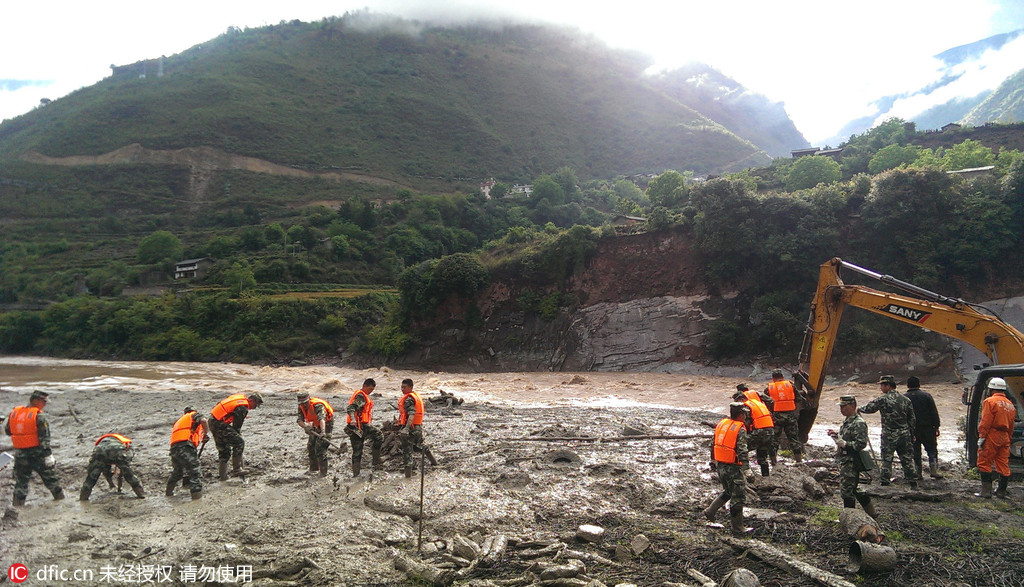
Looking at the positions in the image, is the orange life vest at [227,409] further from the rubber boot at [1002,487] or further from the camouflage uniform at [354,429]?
the rubber boot at [1002,487]

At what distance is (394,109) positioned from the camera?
402ft

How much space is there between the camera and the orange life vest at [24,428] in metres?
8.91

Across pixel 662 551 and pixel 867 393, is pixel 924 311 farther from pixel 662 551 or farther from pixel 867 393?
pixel 867 393

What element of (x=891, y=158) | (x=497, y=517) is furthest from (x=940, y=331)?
(x=891, y=158)

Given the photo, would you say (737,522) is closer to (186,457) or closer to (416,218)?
(186,457)

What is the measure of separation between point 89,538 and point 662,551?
25.4 feet

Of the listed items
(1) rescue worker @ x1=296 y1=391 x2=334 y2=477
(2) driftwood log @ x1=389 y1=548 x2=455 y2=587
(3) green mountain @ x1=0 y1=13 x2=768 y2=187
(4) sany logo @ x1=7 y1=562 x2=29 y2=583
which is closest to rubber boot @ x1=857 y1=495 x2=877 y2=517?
(2) driftwood log @ x1=389 y1=548 x2=455 y2=587

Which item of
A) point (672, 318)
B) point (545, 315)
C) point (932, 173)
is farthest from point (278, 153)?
point (932, 173)

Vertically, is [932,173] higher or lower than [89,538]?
higher

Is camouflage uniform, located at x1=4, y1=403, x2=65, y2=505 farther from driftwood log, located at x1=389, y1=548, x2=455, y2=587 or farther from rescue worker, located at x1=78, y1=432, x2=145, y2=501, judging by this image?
driftwood log, located at x1=389, y1=548, x2=455, y2=587

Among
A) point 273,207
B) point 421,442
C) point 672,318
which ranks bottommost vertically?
point 421,442

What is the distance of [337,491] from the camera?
9.81m

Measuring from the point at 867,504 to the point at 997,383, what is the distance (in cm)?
362

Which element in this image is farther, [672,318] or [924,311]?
[672,318]
